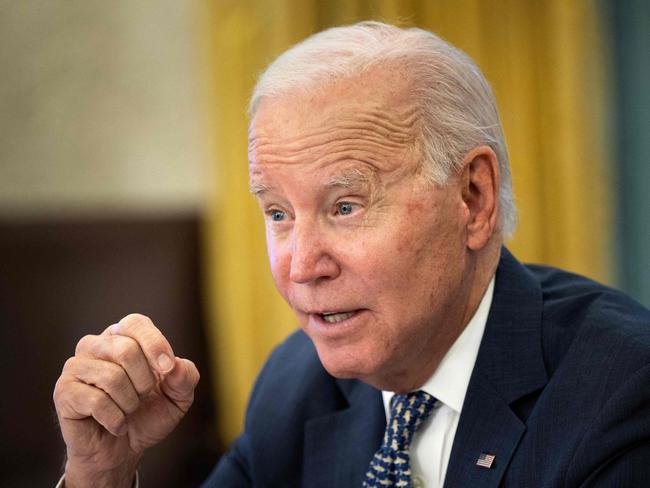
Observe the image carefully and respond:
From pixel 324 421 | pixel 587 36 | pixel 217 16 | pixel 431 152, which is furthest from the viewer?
pixel 217 16

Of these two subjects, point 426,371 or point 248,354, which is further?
point 248,354

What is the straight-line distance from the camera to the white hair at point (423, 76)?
1.76m

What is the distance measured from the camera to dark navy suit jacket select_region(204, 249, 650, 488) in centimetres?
158

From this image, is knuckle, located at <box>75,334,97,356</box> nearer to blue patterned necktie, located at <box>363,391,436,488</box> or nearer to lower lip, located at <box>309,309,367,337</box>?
lower lip, located at <box>309,309,367,337</box>

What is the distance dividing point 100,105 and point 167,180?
1.76 feet

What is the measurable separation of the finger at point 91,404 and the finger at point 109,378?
11mm

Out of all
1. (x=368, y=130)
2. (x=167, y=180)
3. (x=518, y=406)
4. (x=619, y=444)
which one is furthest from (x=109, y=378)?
(x=167, y=180)

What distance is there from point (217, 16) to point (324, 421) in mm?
2969

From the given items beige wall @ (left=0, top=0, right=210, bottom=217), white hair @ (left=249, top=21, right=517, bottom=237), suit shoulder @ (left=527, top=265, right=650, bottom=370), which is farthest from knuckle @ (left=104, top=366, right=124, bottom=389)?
beige wall @ (left=0, top=0, right=210, bottom=217)

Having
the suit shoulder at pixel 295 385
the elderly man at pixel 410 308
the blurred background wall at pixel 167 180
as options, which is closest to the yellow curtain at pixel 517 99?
the blurred background wall at pixel 167 180

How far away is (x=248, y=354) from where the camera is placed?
468 cm

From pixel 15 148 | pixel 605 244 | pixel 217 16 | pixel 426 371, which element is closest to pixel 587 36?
pixel 605 244

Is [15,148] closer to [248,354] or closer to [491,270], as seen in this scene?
[248,354]

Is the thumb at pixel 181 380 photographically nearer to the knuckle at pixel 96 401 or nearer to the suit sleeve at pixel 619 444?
the knuckle at pixel 96 401
